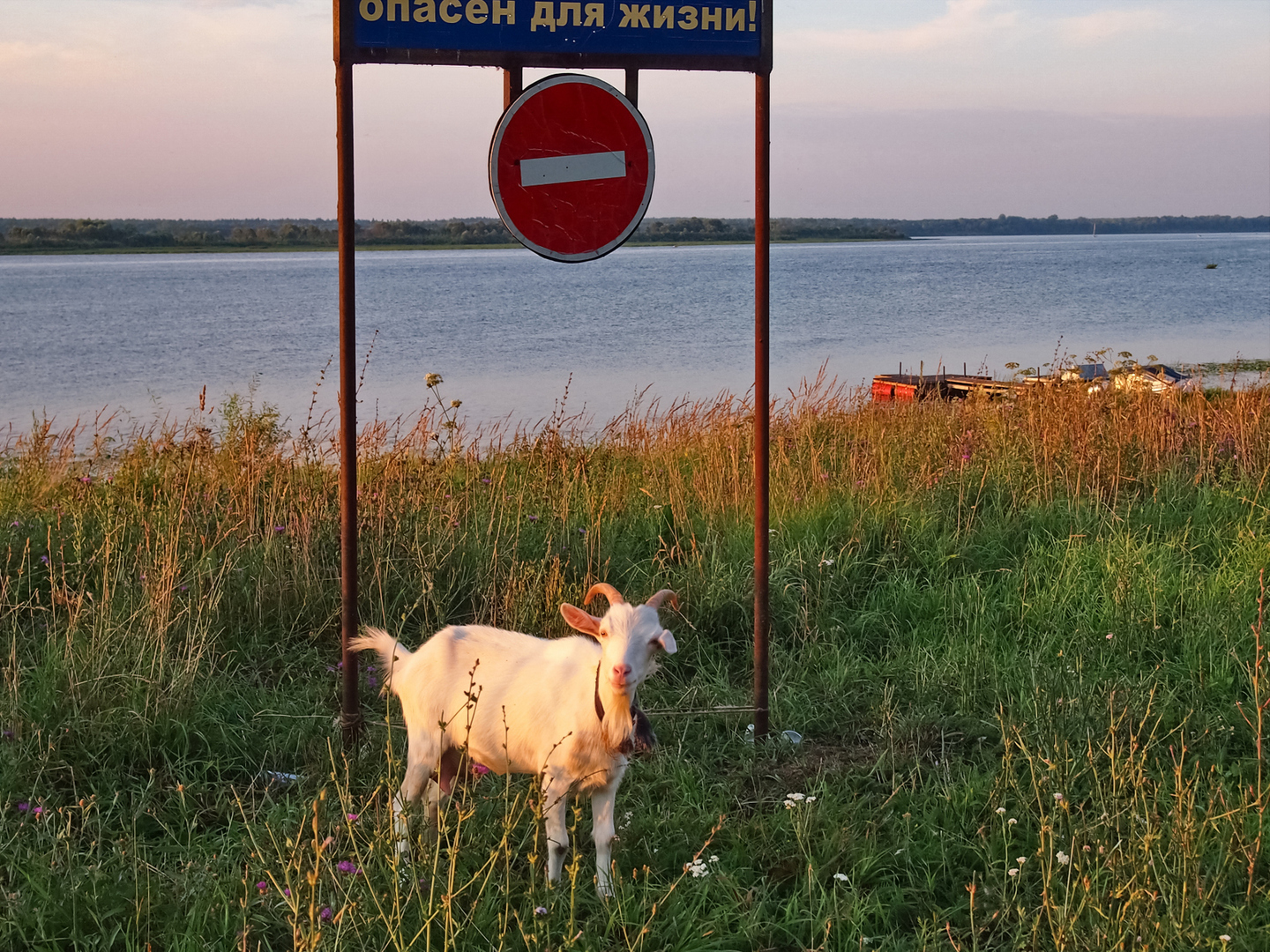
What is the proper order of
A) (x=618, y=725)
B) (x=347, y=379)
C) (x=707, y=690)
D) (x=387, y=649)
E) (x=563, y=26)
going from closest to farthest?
(x=618, y=725) < (x=387, y=649) < (x=347, y=379) < (x=563, y=26) < (x=707, y=690)

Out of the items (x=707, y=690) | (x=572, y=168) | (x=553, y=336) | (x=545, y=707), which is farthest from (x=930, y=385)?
(x=553, y=336)

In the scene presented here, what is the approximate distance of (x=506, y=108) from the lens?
4.22 metres

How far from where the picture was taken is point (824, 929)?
3.11m

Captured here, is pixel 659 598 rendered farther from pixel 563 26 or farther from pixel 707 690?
pixel 563 26

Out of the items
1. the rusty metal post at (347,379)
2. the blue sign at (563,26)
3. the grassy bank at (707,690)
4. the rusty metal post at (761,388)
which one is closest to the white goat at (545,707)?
the grassy bank at (707,690)

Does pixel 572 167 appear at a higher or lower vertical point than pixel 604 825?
higher

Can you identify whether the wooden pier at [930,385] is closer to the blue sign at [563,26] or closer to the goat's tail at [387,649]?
the blue sign at [563,26]

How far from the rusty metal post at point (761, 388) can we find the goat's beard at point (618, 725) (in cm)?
133

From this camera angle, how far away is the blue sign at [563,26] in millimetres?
4098

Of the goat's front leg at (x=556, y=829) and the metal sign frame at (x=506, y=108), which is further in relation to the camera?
the metal sign frame at (x=506, y=108)

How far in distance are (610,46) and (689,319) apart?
3740cm

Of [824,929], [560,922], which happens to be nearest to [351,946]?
[560,922]

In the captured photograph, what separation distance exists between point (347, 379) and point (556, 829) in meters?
1.92

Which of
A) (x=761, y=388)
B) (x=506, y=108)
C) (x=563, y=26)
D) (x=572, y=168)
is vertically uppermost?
(x=563, y=26)
